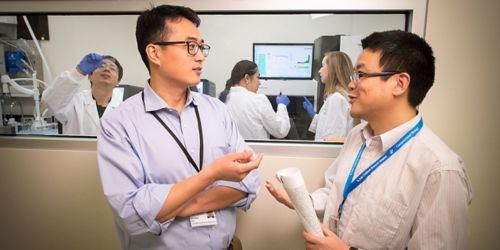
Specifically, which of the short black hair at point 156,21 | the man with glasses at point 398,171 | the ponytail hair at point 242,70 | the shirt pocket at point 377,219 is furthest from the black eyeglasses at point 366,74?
the ponytail hair at point 242,70

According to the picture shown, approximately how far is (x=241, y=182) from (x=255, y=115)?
3.74 feet

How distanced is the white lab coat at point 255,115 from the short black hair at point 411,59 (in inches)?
48.3

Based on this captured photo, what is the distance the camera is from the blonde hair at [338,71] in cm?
214

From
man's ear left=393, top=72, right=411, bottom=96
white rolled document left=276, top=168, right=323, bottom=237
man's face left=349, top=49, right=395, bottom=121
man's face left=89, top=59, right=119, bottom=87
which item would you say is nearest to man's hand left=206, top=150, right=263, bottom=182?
white rolled document left=276, top=168, right=323, bottom=237

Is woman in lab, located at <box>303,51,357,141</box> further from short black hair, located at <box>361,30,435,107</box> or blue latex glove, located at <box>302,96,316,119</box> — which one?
short black hair, located at <box>361,30,435,107</box>

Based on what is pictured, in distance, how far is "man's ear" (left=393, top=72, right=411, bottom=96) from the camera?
97 cm

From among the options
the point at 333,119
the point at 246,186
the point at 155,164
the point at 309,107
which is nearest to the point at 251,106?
the point at 309,107

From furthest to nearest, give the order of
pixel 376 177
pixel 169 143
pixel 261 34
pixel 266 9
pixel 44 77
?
pixel 261 34, pixel 44 77, pixel 266 9, pixel 169 143, pixel 376 177

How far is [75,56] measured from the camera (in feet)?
7.84

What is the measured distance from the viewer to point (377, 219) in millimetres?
974

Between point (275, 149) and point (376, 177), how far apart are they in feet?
2.69

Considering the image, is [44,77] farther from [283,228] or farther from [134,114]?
[283,228]

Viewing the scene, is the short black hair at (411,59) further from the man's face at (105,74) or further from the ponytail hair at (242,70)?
the man's face at (105,74)

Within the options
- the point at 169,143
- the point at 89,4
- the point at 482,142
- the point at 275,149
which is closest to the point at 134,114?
the point at 169,143
